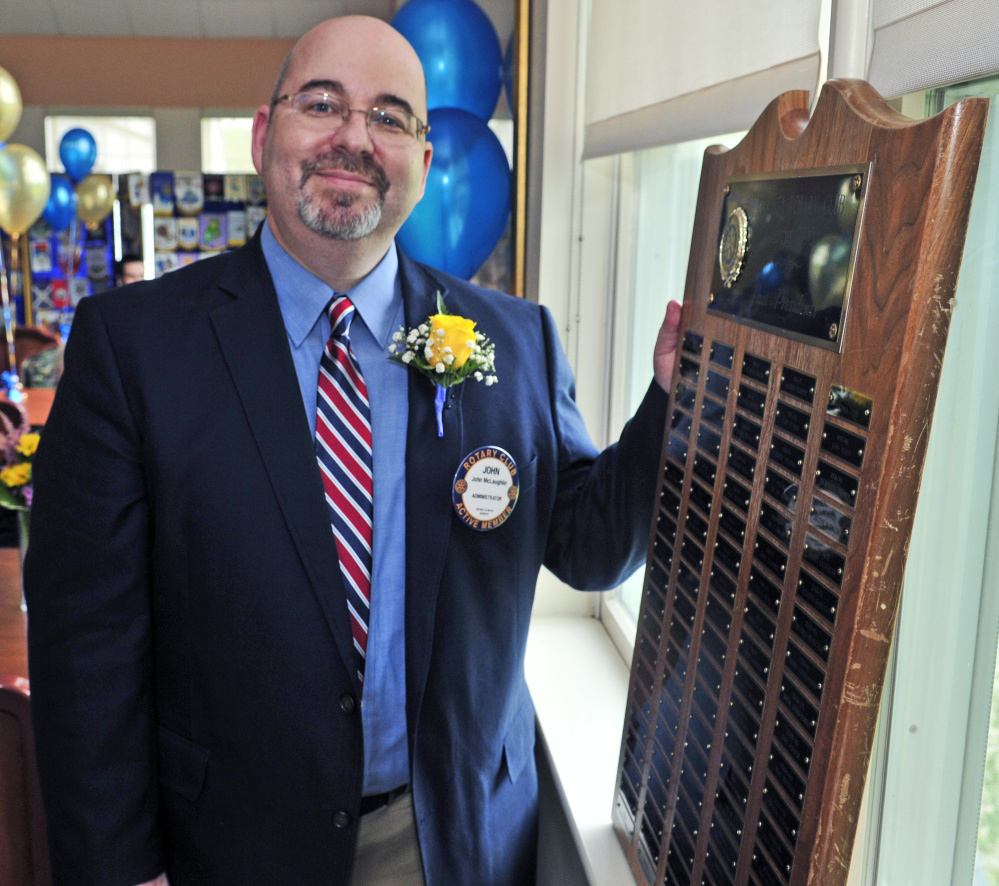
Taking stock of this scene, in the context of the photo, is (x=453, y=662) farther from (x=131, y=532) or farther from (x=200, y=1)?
(x=200, y=1)

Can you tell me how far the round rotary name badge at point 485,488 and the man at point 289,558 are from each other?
2 cm

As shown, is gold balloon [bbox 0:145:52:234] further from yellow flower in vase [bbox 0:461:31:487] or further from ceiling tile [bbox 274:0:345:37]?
yellow flower in vase [bbox 0:461:31:487]

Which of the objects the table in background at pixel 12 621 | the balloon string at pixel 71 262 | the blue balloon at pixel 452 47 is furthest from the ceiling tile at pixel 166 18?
the table in background at pixel 12 621

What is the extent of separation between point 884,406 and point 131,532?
1003 millimetres

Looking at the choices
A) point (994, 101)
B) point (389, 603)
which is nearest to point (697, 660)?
point (389, 603)

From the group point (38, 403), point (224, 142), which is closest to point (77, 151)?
point (224, 142)

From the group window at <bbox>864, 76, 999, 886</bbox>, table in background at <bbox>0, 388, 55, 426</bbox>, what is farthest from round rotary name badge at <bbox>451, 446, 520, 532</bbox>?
table in background at <bbox>0, 388, 55, 426</bbox>

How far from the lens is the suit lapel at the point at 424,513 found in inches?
53.2

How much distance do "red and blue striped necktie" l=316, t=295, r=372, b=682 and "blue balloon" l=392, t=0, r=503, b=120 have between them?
4.17 ft

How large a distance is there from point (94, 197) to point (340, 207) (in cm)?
725

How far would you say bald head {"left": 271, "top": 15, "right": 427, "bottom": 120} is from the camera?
142 cm

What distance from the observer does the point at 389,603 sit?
4.45ft

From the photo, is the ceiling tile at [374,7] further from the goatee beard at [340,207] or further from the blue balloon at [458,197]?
the goatee beard at [340,207]

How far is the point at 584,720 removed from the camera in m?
1.94
